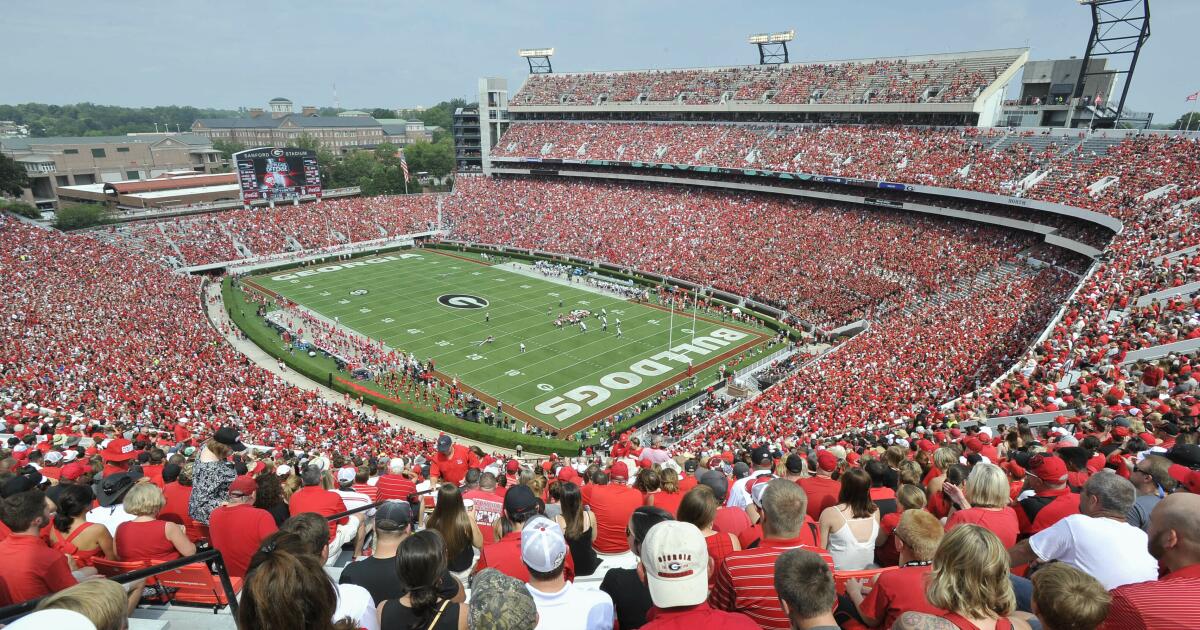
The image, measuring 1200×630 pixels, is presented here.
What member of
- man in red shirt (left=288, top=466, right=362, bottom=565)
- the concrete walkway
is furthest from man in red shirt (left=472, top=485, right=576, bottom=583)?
the concrete walkway

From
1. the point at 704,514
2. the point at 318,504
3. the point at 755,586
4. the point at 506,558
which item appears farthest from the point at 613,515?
the point at 318,504

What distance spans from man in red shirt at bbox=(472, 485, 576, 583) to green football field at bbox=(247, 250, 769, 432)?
67.4 feet

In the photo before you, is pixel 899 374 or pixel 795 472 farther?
pixel 899 374

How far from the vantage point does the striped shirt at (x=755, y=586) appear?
364cm

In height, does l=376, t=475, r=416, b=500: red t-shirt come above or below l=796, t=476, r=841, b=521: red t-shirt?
below

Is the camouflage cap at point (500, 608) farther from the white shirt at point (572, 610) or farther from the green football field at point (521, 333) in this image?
the green football field at point (521, 333)

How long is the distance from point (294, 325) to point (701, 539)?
3882cm

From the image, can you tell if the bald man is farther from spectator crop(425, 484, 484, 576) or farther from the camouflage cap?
spectator crop(425, 484, 484, 576)

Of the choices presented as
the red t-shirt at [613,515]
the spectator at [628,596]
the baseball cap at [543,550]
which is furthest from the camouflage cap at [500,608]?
the red t-shirt at [613,515]

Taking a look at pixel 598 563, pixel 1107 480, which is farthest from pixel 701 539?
pixel 1107 480

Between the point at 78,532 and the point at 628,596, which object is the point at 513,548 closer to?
the point at 628,596

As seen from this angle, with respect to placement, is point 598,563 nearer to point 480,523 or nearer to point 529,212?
point 480,523

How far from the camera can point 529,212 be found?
6112cm

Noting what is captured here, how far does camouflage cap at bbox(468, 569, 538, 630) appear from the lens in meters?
2.89
